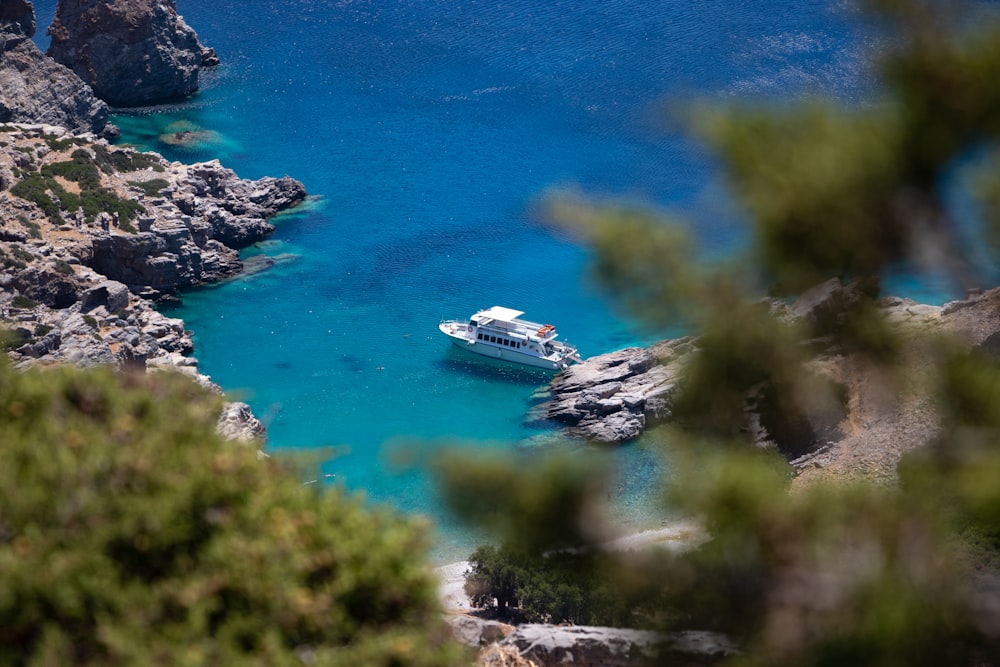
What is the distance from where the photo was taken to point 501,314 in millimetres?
24016

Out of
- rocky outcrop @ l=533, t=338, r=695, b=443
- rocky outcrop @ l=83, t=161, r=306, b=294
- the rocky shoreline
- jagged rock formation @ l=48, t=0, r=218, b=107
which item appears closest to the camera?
the rocky shoreline

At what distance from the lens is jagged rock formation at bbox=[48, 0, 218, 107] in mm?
35281

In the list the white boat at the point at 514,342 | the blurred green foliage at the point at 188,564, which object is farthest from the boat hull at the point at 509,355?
the blurred green foliage at the point at 188,564

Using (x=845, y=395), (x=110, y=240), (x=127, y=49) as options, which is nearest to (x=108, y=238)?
(x=110, y=240)

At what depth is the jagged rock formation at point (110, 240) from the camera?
1895 cm

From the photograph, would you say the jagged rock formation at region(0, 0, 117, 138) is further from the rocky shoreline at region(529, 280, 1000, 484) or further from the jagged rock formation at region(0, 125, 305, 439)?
the rocky shoreline at region(529, 280, 1000, 484)

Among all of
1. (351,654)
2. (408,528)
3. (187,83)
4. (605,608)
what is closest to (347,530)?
(408,528)

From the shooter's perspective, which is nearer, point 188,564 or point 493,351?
point 188,564

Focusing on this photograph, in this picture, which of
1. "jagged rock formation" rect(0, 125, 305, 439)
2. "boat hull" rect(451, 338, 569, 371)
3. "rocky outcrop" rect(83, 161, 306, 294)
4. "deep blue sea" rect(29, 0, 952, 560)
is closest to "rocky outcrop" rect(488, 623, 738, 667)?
"deep blue sea" rect(29, 0, 952, 560)

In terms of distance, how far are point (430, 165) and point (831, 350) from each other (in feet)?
90.8

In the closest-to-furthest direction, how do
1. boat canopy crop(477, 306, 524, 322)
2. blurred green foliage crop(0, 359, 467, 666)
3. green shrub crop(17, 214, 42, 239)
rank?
blurred green foliage crop(0, 359, 467, 666)
green shrub crop(17, 214, 42, 239)
boat canopy crop(477, 306, 524, 322)

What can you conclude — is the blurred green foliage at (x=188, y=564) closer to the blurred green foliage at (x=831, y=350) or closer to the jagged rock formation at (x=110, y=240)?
the blurred green foliage at (x=831, y=350)

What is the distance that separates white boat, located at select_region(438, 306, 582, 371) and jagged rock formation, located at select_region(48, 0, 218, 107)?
1935 cm

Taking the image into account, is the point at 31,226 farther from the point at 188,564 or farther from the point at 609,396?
the point at 188,564
